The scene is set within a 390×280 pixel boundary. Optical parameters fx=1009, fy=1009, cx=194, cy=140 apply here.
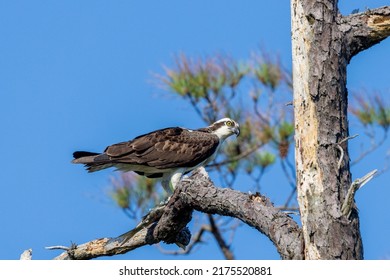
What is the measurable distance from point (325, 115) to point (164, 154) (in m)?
2.97

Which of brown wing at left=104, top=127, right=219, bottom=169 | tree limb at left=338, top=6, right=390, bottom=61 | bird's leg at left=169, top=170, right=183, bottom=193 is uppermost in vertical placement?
brown wing at left=104, top=127, right=219, bottom=169

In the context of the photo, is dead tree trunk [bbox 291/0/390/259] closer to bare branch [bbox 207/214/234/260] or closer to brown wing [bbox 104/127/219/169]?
brown wing [bbox 104/127/219/169]

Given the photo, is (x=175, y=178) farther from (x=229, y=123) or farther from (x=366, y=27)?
(x=366, y=27)

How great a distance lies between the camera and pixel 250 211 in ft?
19.0

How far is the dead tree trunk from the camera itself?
550 centimetres

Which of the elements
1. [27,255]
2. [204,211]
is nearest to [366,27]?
[204,211]

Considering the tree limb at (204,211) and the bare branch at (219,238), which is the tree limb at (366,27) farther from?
the bare branch at (219,238)

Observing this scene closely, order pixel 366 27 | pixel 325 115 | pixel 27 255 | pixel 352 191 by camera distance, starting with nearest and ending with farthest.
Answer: pixel 352 191
pixel 325 115
pixel 366 27
pixel 27 255

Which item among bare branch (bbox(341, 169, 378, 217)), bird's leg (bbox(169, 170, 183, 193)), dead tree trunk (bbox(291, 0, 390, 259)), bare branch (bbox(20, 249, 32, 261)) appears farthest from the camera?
bird's leg (bbox(169, 170, 183, 193))

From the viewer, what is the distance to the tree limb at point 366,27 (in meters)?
5.84

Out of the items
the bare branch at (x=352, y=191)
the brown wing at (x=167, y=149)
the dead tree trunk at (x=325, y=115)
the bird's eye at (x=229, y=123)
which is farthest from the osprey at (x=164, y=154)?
the bare branch at (x=352, y=191)

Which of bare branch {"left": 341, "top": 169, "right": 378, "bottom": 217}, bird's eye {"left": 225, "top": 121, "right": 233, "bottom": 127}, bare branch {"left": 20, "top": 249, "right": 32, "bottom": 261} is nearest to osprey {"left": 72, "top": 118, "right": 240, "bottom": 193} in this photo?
bird's eye {"left": 225, "top": 121, "right": 233, "bottom": 127}

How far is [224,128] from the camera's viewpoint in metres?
9.27

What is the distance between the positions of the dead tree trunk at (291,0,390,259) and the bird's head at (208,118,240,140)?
336 centimetres
